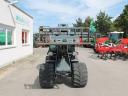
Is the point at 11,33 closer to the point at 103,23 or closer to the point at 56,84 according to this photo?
the point at 56,84

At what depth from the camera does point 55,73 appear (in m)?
10.5

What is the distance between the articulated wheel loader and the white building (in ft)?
20.8

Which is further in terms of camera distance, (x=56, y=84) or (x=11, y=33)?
(x=11, y=33)

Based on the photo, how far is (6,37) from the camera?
18.2m

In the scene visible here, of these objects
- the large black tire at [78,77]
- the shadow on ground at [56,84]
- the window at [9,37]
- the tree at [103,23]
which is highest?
the tree at [103,23]

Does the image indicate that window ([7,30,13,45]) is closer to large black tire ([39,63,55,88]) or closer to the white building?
the white building

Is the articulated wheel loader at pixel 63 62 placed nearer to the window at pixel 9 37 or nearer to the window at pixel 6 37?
the window at pixel 6 37

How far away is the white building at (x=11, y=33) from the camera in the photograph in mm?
17141

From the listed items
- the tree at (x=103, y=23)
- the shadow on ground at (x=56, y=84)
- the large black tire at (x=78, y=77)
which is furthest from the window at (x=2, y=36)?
the tree at (x=103, y=23)

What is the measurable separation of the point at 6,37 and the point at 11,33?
1.89 meters

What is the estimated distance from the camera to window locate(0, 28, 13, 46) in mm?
17391

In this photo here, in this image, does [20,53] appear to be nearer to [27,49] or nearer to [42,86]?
[27,49]

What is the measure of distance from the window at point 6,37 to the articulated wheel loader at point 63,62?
6.88 meters

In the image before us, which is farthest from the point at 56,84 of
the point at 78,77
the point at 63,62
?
the point at 78,77
